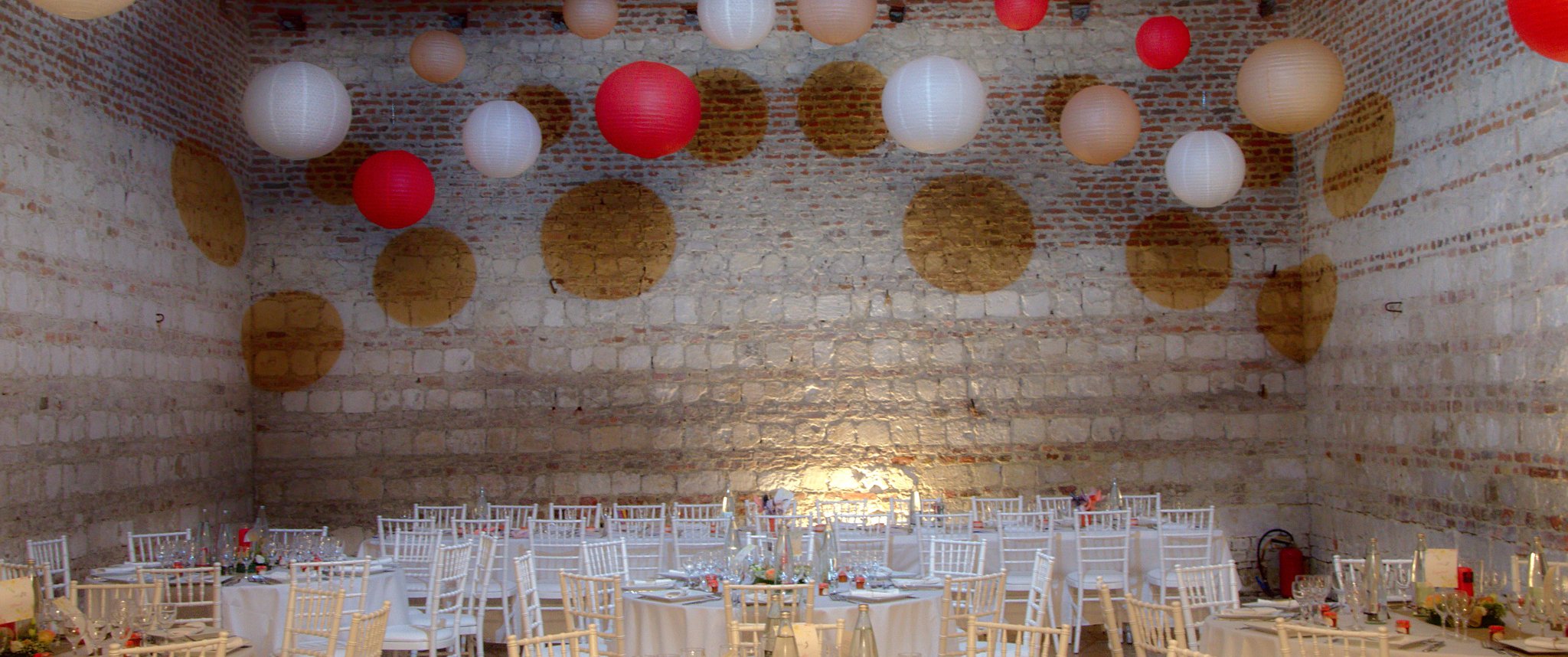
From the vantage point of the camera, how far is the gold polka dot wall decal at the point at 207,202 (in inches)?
307

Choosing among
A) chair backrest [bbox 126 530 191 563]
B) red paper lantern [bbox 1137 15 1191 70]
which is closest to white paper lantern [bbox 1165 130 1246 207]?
red paper lantern [bbox 1137 15 1191 70]

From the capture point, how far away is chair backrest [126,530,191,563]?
616 cm

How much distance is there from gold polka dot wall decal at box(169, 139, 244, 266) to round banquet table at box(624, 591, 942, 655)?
4.63 metres

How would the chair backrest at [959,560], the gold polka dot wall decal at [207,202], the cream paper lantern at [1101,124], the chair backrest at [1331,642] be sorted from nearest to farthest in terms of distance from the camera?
the chair backrest at [1331,642] < the chair backrest at [959,560] < the cream paper lantern at [1101,124] < the gold polka dot wall decal at [207,202]

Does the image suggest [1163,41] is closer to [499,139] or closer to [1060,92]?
[1060,92]

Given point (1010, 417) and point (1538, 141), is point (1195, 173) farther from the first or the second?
point (1010, 417)

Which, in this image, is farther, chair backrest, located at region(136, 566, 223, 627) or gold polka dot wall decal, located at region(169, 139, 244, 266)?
gold polka dot wall decal, located at region(169, 139, 244, 266)

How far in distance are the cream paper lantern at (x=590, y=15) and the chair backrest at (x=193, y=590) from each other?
3.75 m

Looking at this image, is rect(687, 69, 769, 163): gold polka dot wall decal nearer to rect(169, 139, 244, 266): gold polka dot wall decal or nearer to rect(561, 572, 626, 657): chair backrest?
rect(169, 139, 244, 266): gold polka dot wall decal

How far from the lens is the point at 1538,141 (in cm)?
610

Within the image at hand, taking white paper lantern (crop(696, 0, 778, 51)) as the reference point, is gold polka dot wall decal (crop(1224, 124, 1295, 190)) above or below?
below

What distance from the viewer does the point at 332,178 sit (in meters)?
8.80

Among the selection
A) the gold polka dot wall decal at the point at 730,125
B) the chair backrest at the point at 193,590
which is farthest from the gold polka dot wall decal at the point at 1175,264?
the chair backrest at the point at 193,590

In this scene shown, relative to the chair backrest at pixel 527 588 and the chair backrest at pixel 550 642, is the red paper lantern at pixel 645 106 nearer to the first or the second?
the chair backrest at pixel 527 588
